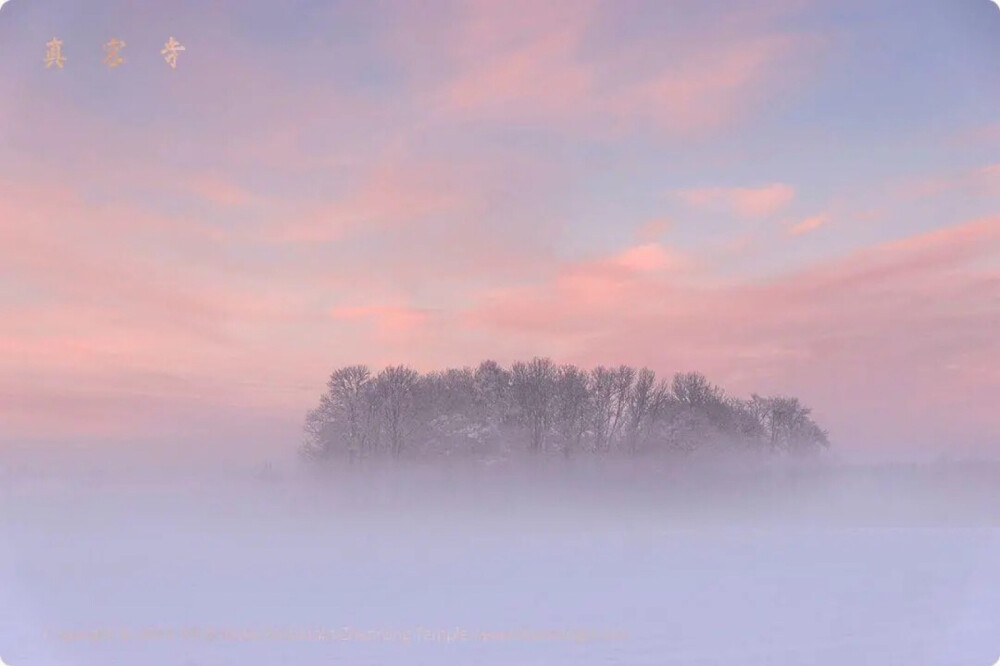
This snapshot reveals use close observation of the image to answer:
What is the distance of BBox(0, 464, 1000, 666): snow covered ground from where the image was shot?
25.8 ft

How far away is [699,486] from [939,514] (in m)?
4.96

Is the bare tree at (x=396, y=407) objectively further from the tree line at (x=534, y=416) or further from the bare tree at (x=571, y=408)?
the bare tree at (x=571, y=408)

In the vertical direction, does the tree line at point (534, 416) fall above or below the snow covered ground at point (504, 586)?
above

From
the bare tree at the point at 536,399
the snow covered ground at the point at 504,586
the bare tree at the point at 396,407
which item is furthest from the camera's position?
A: the bare tree at the point at 536,399

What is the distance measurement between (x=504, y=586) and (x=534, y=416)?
9037mm

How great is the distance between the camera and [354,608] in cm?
961

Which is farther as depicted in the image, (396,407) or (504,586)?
(396,407)

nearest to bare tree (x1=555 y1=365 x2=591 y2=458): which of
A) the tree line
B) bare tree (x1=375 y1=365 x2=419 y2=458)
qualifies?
the tree line

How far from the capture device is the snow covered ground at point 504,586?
785cm

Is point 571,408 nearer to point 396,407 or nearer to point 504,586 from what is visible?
point 396,407

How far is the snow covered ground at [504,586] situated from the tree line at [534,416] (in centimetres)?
138

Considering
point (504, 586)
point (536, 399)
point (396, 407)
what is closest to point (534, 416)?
point (536, 399)

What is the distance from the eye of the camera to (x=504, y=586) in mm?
11008

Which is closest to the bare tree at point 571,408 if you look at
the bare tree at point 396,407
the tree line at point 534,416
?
the tree line at point 534,416
